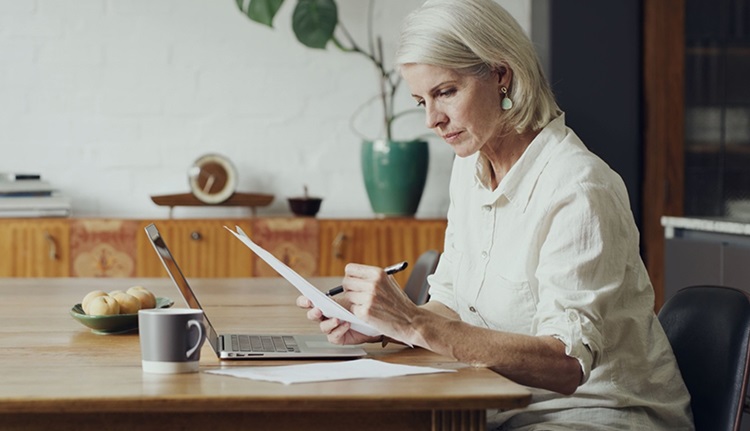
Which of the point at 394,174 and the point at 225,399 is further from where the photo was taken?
the point at 394,174

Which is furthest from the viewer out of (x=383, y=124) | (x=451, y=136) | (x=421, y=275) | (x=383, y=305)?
(x=383, y=124)

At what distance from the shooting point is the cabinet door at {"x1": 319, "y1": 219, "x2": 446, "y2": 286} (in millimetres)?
3994

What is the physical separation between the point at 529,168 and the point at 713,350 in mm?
436

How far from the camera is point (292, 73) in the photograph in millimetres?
4391

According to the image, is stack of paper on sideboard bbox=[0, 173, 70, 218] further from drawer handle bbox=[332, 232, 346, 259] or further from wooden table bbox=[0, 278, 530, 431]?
wooden table bbox=[0, 278, 530, 431]

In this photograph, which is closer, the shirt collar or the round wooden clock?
the shirt collar

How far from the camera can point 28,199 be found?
13.0 ft

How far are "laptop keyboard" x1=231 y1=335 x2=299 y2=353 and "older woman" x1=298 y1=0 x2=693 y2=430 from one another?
65 mm

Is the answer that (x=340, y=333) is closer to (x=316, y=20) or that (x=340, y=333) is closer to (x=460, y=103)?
(x=460, y=103)

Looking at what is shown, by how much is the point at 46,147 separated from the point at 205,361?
3.04 m

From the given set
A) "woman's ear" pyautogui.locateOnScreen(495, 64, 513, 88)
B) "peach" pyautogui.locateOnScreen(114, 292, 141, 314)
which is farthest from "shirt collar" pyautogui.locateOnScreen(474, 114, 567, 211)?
"peach" pyautogui.locateOnScreen(114, 292, 141, 314)

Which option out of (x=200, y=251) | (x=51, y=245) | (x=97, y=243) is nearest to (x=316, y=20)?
(x=200, y=251)

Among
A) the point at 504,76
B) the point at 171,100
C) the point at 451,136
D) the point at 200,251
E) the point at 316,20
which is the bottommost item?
the point at 200,251

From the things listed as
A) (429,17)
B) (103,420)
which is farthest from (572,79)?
(103,420)
